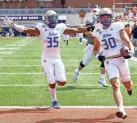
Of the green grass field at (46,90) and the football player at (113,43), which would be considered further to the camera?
the green grass field at (46,90)

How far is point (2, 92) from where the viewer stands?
9797 mm

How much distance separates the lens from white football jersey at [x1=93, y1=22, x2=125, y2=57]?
7.31 m

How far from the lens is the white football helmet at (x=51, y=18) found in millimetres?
7941

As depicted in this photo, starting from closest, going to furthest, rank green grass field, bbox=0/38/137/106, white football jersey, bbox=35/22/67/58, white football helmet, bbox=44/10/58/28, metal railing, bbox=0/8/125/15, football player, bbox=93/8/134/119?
football player, bbox=93/8/134/119, white football helmet, bbox=44/10/58/28, white football jersey, bbox=35/22/67/58, green grass field, bbox=0/38/137/106, metal railing, bbox=0/8/125/15

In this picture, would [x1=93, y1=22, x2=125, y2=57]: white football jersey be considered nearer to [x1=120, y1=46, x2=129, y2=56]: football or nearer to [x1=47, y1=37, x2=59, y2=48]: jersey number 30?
[x1=120, y1=46, x2=129, y2=56]: football

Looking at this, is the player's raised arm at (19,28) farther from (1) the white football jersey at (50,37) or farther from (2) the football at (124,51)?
(2) the football at (124,51)

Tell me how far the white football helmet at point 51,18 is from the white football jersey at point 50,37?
84 mm

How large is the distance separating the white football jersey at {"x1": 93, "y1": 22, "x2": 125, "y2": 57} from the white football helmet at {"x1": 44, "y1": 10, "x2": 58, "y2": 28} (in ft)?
3.31

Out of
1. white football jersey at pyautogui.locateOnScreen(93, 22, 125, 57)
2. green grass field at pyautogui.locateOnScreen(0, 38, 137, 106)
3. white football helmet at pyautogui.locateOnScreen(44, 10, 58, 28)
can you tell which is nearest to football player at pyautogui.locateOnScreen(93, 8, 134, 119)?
white football jersey at pyautogui.locateOnScreen(93, 22, 125, 57)

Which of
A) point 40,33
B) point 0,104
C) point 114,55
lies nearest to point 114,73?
point 114,55

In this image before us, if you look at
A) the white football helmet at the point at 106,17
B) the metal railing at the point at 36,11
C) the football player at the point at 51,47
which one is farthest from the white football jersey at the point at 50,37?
the metal railing at the point at 36,11

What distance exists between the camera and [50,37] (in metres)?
8.07

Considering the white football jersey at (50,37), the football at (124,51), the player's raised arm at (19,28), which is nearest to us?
the football at (124,51)

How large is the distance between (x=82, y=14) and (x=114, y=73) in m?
43.6
